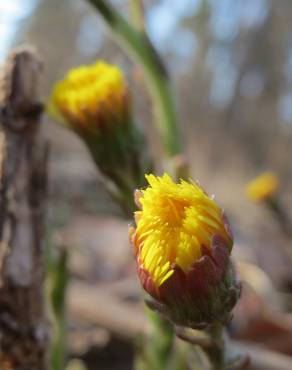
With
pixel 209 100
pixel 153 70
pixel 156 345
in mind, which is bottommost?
pixel 156 345

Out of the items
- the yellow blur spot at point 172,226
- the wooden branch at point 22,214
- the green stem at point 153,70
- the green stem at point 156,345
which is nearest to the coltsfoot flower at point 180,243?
the yellow blur spot at point 172,226

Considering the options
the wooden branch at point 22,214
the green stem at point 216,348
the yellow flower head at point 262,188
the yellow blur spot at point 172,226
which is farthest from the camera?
the yellow flower head at point 262,188

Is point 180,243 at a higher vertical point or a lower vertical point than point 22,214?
lower

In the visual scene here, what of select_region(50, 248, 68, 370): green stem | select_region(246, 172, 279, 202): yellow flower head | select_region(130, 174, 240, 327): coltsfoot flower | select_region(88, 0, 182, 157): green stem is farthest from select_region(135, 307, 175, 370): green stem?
select_region(246, 172, 279, 202): yellow flower head

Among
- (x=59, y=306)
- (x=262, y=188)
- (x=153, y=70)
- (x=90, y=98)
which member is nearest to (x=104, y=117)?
(x=90, y=98)

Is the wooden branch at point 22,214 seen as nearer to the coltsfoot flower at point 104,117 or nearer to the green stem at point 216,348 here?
the coltsfoot flower at point 104,117

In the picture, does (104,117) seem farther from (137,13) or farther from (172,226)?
(172,226)

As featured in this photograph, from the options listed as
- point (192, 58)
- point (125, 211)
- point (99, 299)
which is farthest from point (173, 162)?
point (192, 58)

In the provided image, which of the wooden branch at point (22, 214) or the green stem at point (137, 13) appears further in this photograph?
the green stem at point (137, 13)
